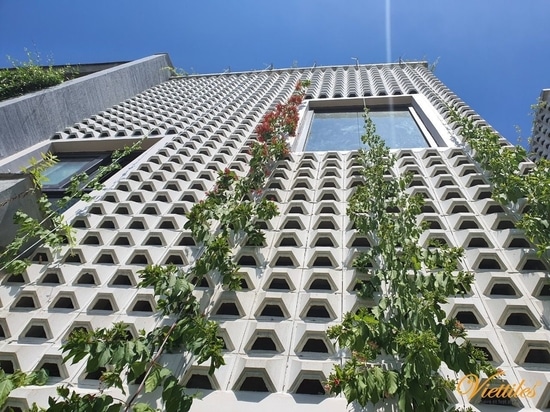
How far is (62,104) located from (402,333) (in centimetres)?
852

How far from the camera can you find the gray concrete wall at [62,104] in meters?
6.95

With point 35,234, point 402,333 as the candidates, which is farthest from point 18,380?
point 402,333

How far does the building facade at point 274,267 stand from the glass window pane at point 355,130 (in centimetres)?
5

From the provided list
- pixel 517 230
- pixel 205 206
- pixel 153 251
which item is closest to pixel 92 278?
pixel 153 251

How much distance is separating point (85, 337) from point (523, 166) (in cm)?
556

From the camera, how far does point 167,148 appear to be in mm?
6895

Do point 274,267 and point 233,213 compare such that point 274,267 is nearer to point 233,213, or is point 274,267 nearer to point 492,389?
point 233,213

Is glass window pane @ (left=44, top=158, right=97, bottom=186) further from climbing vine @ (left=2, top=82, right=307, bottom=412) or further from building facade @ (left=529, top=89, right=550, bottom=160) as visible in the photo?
building facade @ (left=529, top=89, right=550, bottom=160)

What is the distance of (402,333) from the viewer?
2666 mm

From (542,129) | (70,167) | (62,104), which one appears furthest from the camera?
(542,129)

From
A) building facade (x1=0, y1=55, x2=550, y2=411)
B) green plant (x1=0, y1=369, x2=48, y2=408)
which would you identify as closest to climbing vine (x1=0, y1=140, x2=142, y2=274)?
building facade (x1=0, y1=55, x2=550, y2=411)

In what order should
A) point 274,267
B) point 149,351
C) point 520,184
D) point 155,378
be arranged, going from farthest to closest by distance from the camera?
point 520,184
point 274,267
point 149,351
point 155,378

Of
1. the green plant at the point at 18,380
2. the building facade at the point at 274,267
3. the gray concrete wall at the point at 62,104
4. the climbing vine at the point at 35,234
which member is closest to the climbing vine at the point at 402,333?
the building facade at the point at 274,267

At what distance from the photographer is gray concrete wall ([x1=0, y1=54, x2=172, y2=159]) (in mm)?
6945
